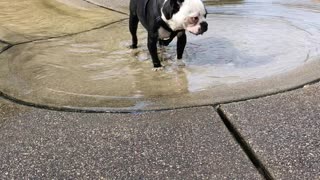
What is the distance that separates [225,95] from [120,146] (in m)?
1.05

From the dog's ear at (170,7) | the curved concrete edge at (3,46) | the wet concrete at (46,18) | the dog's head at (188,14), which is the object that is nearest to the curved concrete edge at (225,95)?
the dog's head at (188,14)

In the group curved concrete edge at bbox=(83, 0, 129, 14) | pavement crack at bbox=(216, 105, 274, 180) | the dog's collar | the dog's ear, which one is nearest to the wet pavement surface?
pavement crack at bbox=(216, 105, 274, 180)

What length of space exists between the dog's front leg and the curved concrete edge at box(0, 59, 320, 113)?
774 mm

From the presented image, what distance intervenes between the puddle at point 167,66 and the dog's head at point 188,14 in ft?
1.55

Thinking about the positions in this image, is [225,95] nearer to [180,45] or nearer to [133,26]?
[180,45]

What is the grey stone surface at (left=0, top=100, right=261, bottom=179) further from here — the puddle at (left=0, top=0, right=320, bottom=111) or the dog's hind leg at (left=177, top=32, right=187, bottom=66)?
the dog's hind leg at (left=177, top=32, right=187, bottom=66)

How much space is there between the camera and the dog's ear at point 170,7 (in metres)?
3.92

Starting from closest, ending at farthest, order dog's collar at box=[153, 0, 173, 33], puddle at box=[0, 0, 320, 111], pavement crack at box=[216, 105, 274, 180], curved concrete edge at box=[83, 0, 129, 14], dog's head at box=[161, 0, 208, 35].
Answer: pavement crack at box=[216, 105, 274, 180] < puddle at box=[0, 0, 320, 111] < dog's head at box=[161, 0, 208, 35] < dog's collar at box=[153, 0, 173, 33] < curved concrete edge at box=[83, 0, 129, 14]

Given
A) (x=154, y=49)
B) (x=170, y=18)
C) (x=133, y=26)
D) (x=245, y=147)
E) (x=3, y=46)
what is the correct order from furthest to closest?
(x=3, y=46) → (x=133, y=26) → (x=154, y=49) → (x=170, y=18) → (x=245, y=147)

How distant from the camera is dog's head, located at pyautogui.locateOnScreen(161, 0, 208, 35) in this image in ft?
12.8

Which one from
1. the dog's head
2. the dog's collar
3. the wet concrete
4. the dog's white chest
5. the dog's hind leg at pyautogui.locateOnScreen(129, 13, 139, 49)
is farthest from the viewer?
the wet concrete

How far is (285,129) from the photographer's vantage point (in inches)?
119

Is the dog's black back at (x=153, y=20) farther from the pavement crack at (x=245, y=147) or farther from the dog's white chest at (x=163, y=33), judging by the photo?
the pavement crack at (x=245, y=147)

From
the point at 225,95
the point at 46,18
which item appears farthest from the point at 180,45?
the point at 46,18
